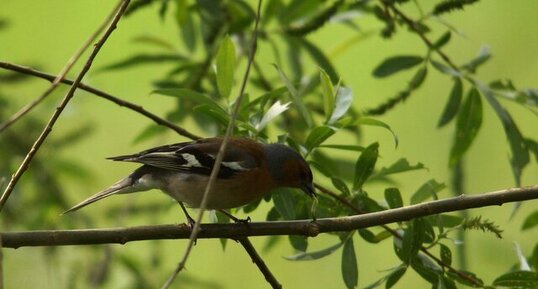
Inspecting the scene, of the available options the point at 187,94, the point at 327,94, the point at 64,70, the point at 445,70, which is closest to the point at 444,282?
the point at 327,94

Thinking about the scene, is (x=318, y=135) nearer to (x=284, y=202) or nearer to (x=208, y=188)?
(x=284, y=202)

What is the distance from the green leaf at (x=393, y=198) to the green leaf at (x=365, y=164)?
118 mm

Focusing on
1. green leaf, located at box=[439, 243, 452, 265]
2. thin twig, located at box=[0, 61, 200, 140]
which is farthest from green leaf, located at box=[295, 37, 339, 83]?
green leaf, located at box=[439, 243, 452, 265]

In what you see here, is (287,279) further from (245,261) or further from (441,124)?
(441,124)

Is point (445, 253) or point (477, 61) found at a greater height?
point (477, 61)

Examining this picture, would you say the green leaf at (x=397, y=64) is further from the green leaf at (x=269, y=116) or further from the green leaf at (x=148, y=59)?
the green leaf at (x=148, y=59)

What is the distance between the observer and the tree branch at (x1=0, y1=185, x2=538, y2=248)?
2.53m

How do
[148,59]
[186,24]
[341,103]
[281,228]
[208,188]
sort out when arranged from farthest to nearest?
[186,24] → [148,59] → [341,103] → [281,228] → [208,188]

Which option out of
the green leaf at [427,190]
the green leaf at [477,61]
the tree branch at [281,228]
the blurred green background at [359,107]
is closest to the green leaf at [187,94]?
the tree branch at [281,228]

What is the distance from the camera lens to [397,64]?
372 centimetres

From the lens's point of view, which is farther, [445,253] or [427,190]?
[427,190]

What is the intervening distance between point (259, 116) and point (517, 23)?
3968 millimetres

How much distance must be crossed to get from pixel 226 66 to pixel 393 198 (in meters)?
0.69

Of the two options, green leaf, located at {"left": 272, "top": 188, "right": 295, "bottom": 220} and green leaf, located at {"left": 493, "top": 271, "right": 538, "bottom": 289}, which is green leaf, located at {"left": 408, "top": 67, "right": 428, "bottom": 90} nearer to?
green leaf, located at {"left": 272, "top": 188, "right": 295, "bottom": 220}
